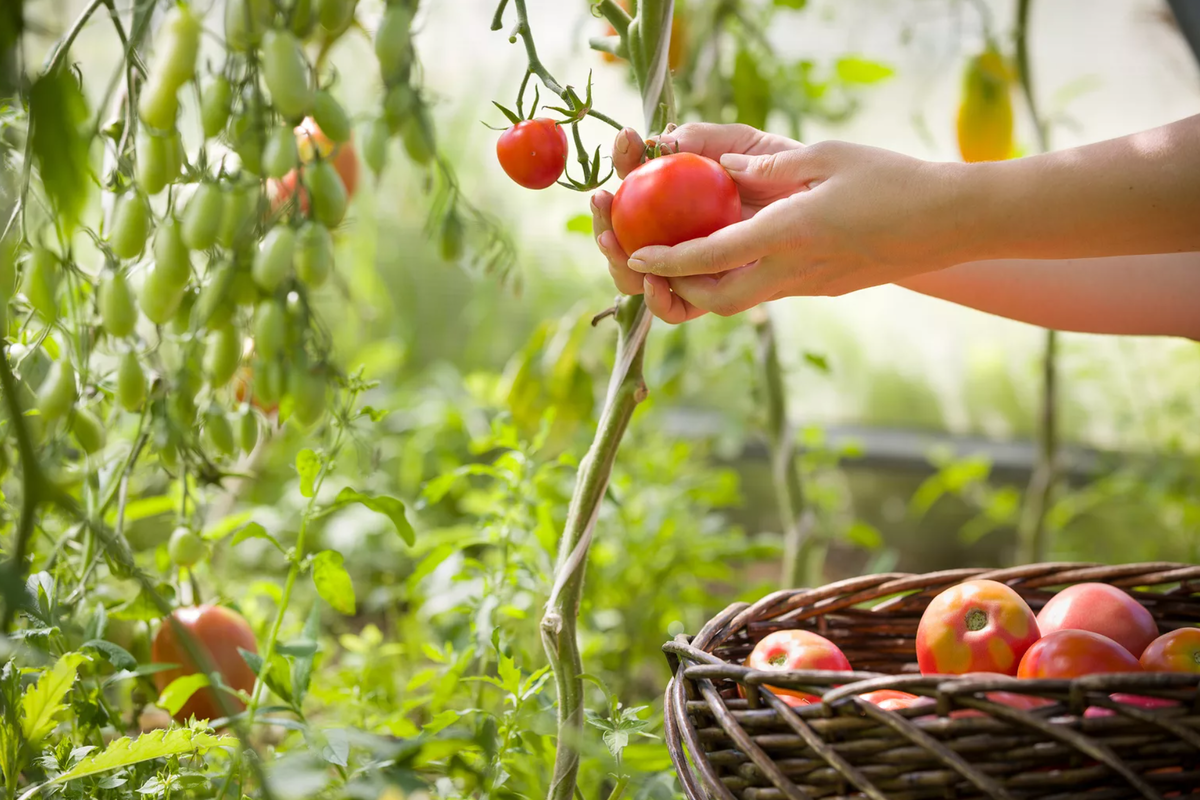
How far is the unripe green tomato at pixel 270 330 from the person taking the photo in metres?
0.53

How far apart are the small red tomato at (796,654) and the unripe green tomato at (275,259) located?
0.35 metres

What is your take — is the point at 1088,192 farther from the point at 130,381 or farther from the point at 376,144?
the point at 130,381

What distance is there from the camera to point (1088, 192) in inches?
19.8

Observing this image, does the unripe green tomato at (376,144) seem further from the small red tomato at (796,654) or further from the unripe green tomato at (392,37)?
the small red tomato at (796,654)

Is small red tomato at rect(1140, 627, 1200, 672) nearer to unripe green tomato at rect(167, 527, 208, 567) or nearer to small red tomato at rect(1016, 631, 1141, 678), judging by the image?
small red tomato at rect(1016, 631, 1141, 678)

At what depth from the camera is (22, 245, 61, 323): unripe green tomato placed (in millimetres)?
453

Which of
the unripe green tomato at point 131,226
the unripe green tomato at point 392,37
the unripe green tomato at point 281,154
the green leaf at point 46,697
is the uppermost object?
the unripe green tomato at point 392,37

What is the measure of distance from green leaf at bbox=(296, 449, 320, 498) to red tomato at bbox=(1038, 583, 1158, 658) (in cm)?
49

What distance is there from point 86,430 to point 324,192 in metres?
0.23

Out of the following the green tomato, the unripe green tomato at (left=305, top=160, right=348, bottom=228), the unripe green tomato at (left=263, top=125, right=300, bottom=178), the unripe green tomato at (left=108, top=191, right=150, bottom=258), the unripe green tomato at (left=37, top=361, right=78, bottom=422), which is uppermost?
the green tomato

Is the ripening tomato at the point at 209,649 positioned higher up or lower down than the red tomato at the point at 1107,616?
lower down

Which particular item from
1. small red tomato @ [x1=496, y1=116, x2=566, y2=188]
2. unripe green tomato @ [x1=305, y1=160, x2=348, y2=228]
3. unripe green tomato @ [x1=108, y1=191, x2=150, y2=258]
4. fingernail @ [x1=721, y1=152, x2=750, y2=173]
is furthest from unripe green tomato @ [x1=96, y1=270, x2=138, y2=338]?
fingernail @ [x1=721, y1=152, x2=750, y2=173]

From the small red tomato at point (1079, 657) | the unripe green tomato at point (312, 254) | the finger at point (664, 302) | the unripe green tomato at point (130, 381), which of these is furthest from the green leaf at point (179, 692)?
the small red tomato at point (1079, 657)

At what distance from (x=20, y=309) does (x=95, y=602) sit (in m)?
0.24
